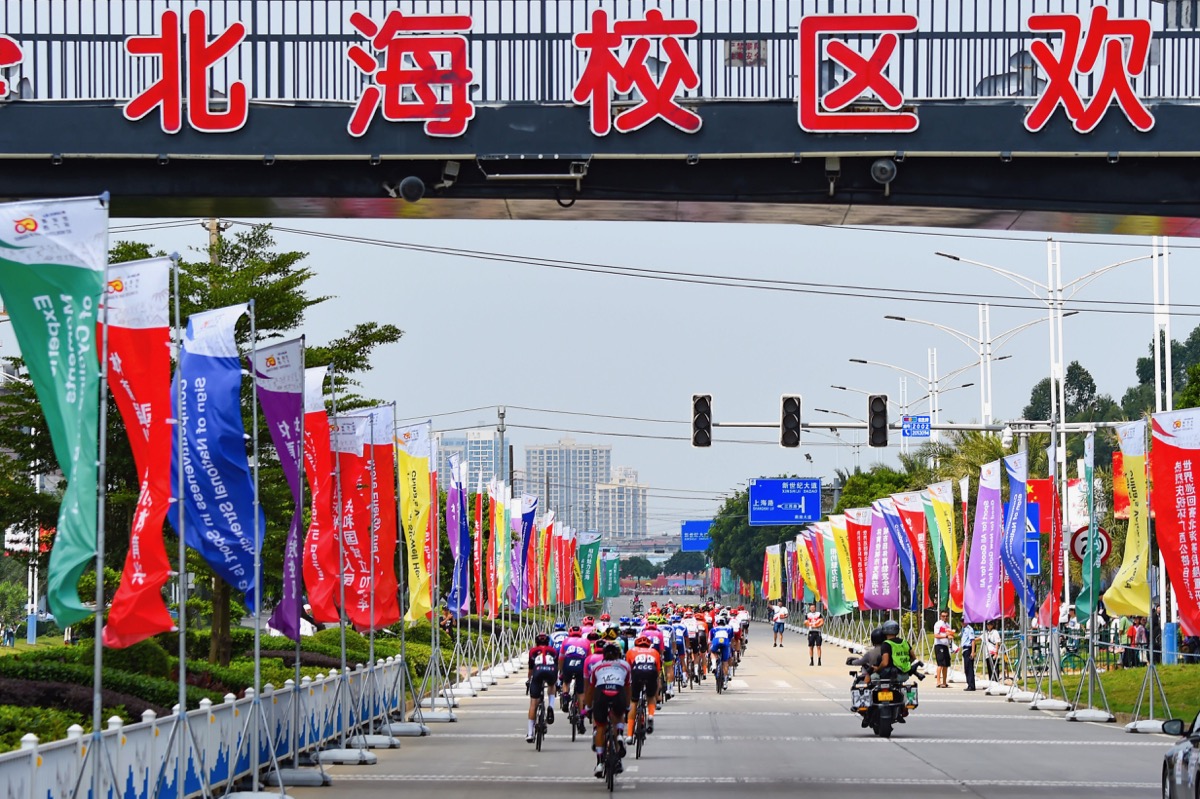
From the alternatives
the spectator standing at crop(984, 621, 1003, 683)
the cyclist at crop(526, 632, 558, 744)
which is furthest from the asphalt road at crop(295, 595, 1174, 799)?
the spectator standing at crop(984, 621, 1003, 683)

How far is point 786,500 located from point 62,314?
72.6 m

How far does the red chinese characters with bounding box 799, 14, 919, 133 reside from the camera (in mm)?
18188

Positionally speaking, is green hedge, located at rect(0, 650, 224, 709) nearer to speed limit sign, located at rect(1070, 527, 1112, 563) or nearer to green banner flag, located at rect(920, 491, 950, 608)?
speed limit sign, located at rect(1070, 527, 1112, 563)

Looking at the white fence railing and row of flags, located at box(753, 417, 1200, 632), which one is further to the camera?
row of flags, located at box(753, 417, 1200, 632)

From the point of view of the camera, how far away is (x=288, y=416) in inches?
844

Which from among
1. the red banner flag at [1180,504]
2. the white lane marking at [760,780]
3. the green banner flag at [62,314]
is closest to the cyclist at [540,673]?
the white lane marking at [760,780]

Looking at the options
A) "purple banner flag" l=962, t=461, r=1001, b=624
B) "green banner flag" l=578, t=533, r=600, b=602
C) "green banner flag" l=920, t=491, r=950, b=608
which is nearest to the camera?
"purple banner flag" l=962, t=461, r=1001, b=624

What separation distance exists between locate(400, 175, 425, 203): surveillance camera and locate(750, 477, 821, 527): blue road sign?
220 feet

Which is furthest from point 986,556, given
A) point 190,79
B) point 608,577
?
point 608,577

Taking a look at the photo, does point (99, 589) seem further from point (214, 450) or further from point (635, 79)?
point (635, 79)

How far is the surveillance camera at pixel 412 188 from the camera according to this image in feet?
60.7

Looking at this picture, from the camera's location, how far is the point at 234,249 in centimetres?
3572

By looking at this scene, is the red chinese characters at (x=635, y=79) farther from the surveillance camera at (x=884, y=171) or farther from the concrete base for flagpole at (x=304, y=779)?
the concrete base for flagpole at (x=304, y=779)

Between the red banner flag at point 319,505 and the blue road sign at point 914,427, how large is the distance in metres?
19.3
